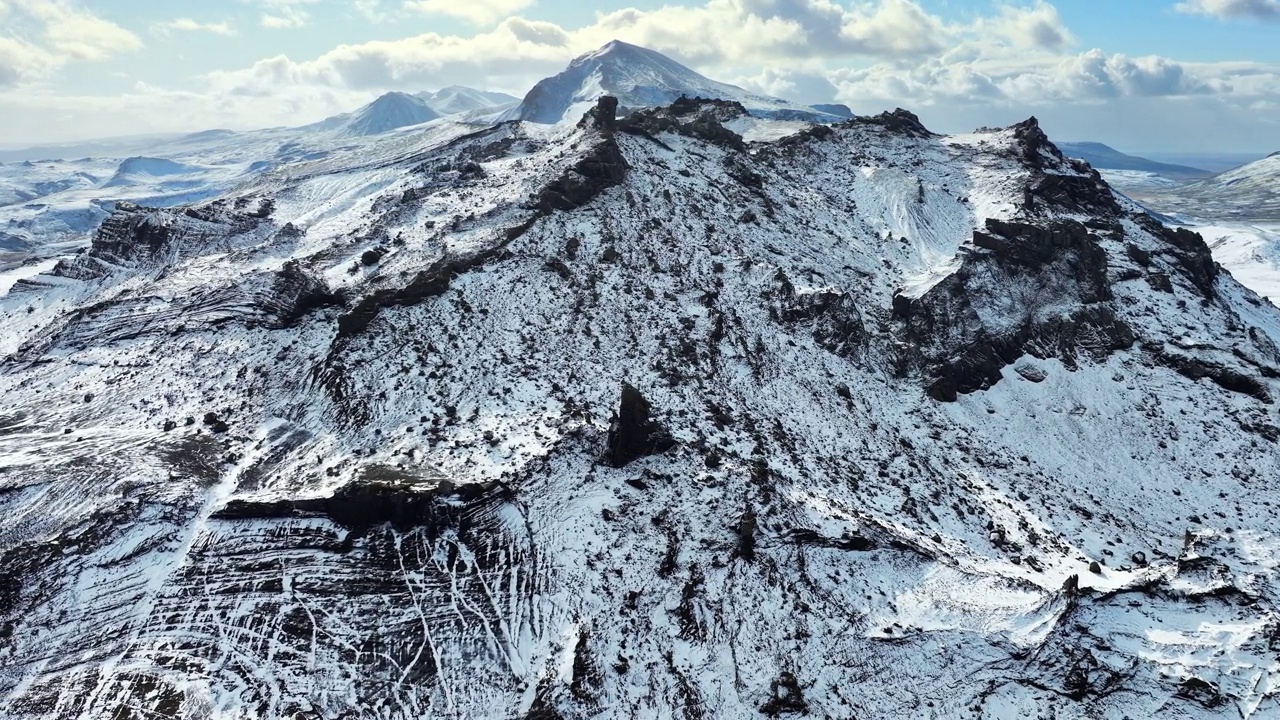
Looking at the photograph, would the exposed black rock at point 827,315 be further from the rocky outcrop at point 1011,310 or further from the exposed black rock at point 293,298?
the exposed black rock at point 293,298

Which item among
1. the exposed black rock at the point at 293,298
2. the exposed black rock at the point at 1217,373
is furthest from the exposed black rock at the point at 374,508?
the exposed black rock at the point at 1217,373

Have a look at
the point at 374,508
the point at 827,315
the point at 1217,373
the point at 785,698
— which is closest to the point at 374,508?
the point at 374,508

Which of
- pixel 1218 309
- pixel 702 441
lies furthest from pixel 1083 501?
pixel 1218 309

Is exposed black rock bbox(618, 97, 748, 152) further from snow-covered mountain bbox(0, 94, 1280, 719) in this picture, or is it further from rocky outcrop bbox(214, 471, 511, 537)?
rocky outcrop bbox(214, 471, 511, 537)

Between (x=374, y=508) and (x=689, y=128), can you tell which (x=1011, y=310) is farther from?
(x=374, y=508)

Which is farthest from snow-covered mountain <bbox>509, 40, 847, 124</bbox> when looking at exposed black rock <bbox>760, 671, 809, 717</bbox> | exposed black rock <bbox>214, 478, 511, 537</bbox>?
exposed black rock <bbox>760, 671, 809, 717</bbox>

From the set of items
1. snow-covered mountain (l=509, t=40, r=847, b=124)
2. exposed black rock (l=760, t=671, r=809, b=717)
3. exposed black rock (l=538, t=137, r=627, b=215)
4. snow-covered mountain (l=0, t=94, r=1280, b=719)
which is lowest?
exposed black rock (l=760, t=671, r=809, b=717)

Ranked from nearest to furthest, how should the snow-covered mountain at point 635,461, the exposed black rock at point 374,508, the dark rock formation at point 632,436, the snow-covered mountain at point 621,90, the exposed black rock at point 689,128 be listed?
the snow-covered mountain at point 635,461
the exposed black rock at point 374,508
the dark rock formation at point 632,436
the exposed black rock at point 689,128
the snow-covered mountain at point 621,90
